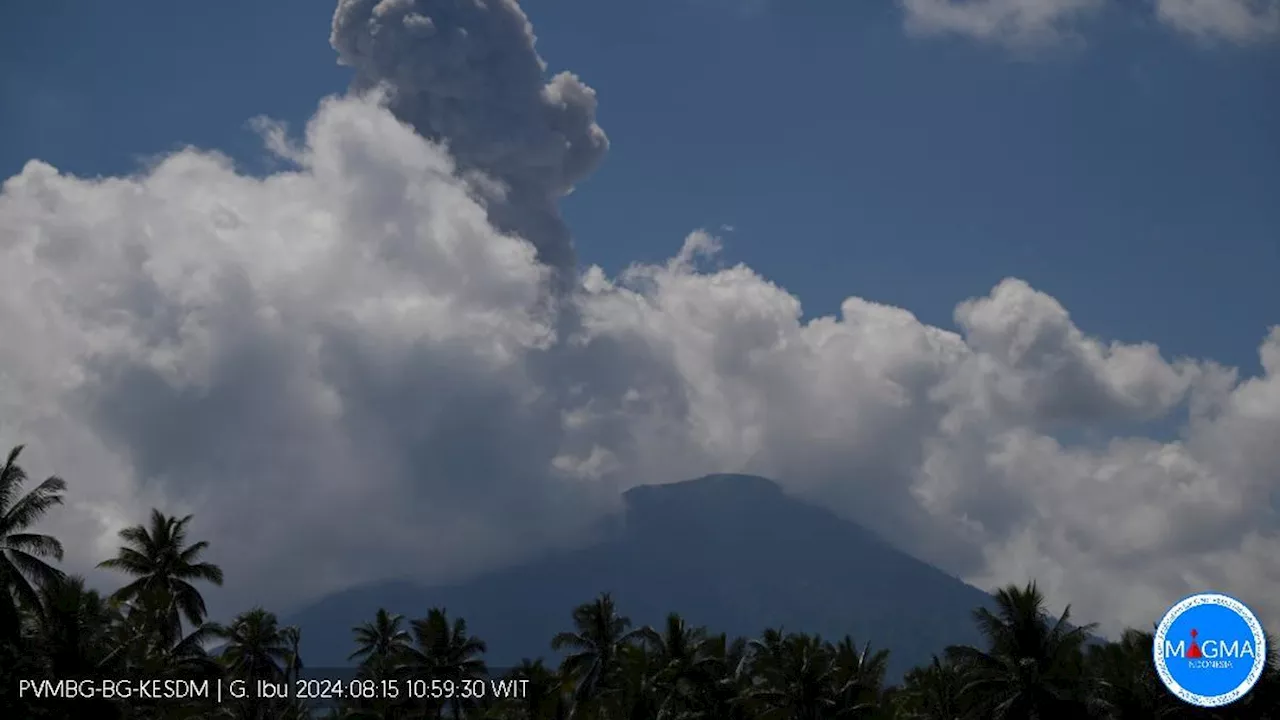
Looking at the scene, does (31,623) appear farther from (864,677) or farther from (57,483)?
(864,677)

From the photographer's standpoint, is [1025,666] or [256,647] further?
[256,647]

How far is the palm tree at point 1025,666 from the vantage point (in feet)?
194

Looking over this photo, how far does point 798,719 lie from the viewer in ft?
208

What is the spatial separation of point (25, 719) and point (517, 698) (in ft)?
83.8

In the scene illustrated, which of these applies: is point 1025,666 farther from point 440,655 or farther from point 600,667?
point 440,655

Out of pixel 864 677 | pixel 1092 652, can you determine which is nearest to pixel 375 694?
pixel 864 677

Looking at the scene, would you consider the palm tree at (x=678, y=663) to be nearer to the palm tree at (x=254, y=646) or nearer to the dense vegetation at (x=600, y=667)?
the dense vegetation at (x=600, y=667)

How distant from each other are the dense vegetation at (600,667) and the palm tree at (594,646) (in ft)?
0.31

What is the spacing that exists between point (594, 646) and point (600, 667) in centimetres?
144

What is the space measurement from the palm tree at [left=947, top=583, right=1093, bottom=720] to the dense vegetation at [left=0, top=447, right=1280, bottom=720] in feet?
0.26

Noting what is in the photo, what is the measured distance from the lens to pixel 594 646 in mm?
78125

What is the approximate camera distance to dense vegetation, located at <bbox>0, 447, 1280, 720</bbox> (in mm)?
50688

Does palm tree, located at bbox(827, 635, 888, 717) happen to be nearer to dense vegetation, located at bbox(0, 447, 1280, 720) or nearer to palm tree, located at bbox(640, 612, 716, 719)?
dense vegetation, located at bbox(0, 447, 1280, 720)

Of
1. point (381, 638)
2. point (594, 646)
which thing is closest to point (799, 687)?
point (594, 646)
